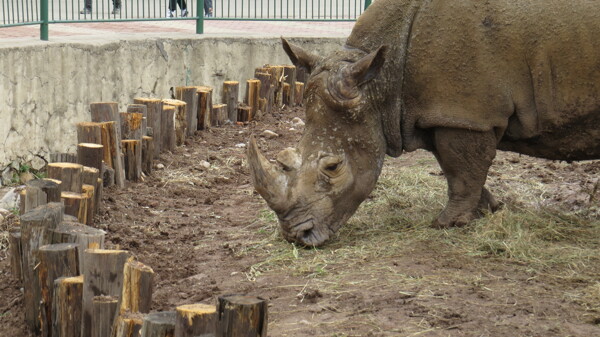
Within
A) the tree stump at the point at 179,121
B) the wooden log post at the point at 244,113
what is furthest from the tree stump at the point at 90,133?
the wooden log post at the point at 244,113

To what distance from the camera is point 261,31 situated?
557 inches

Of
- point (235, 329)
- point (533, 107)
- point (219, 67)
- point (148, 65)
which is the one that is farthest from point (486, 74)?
point (219, 67)

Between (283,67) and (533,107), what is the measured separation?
626cm

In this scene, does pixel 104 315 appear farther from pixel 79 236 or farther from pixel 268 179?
pixel 268 179

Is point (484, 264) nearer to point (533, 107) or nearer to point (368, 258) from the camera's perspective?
point (368, 258)

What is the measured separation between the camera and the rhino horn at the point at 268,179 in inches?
260

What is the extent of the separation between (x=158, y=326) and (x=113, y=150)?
4119mm

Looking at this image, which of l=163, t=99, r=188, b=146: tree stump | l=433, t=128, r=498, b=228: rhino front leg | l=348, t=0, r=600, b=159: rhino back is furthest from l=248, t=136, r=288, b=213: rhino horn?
l=163, t=99, r=188, b=146: tree stump

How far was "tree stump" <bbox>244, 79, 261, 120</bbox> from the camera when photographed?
11.8 metres

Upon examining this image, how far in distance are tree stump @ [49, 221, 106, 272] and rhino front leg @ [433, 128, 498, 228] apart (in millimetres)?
2473

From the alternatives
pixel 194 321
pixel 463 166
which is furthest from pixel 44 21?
pixel 194 321

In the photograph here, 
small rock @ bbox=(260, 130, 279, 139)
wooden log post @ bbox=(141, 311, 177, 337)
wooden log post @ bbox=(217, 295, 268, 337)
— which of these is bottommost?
wooden log post @ bbox=(141, 311, 177, 337)

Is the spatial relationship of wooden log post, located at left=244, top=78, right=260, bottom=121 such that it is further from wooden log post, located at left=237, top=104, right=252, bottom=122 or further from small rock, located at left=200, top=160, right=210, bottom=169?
small rock, located at left=200, top=160, right=210, bottom=169

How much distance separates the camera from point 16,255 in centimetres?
617
